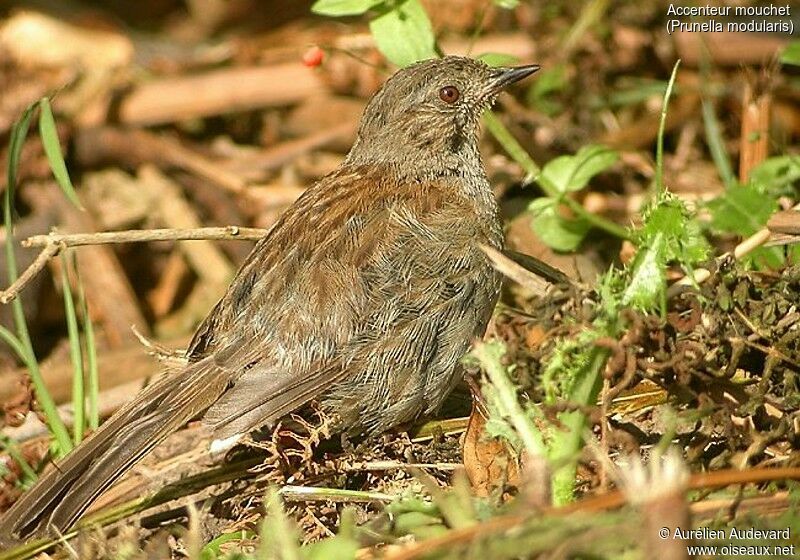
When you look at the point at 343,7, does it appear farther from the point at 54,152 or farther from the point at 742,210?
the point at 742,210

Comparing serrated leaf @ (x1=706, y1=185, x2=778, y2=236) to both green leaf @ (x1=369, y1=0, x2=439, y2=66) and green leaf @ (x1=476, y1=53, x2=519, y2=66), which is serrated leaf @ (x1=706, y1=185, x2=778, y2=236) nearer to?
green leaf @ (x1=476, y1=53, x2=519, y2=66)

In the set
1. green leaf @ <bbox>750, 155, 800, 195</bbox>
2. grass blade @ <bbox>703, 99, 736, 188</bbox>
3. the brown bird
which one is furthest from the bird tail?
grass blade @ <bbox>703, 99, 736, 188</bbox>

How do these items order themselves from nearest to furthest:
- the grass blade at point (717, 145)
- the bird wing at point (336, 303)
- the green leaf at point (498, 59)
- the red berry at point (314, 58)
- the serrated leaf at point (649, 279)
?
the serrated leaf at point (649, 279) < the bird wing at point (336, 303) < the green leaf at point (498, 59) < the red berry at point (314, 58) < the grass blade at point (717, 145)

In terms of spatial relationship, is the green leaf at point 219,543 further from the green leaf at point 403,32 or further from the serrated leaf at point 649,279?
the green leaf at point 403,32

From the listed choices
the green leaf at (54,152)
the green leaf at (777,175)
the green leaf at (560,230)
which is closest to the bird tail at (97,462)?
the green leaf at (54,152)

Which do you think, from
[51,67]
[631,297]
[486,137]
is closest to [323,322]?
[631,297]
